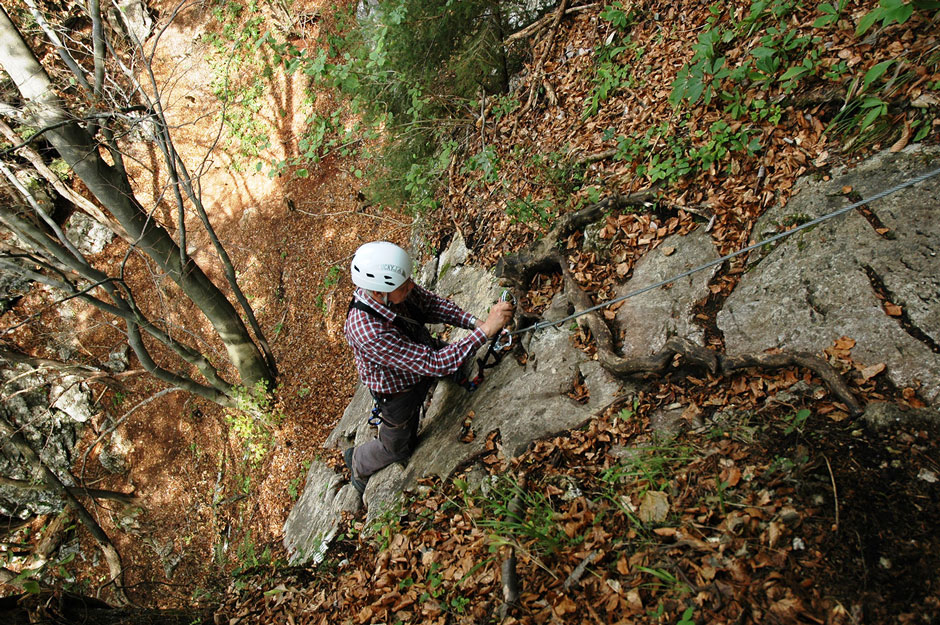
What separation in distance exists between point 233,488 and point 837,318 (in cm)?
1035

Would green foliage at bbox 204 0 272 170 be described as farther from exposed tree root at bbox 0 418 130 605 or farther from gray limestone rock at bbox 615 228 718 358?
gray limestone rock at bbox 615 228 718 358

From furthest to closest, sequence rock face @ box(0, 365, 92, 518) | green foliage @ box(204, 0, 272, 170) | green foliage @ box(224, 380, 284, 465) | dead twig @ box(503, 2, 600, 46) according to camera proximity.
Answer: green foliage @ box(204, 0, 272, 170), rock face @ box(0, 365, 92, 518), green foliage @ box(224, 380, 284, 465), dead twig @ box(503, 2, 600, 46)

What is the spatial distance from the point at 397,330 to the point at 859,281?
313 centimetres

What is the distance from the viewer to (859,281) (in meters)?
2.80

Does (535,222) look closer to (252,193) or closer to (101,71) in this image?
(101,71)

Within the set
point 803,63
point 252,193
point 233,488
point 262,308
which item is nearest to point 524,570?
point 803,63

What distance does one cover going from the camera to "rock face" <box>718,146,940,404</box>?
8.36 ft

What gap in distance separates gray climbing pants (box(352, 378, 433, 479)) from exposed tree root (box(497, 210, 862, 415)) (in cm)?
147

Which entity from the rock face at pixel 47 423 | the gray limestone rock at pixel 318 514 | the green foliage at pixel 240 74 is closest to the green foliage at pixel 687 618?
the gray limestone rock at pixel 318 514

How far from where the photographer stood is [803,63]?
11.6ft

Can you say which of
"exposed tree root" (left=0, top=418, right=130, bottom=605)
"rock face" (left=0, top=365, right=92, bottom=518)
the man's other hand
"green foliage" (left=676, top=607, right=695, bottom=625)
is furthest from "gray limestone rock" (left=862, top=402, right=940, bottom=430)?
"rock face" (left=0, top=365, right=92, bottom=518)

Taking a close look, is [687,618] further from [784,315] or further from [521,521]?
[784,315]

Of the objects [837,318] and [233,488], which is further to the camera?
[233,488]

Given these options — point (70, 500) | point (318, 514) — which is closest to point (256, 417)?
point (70, 500)
